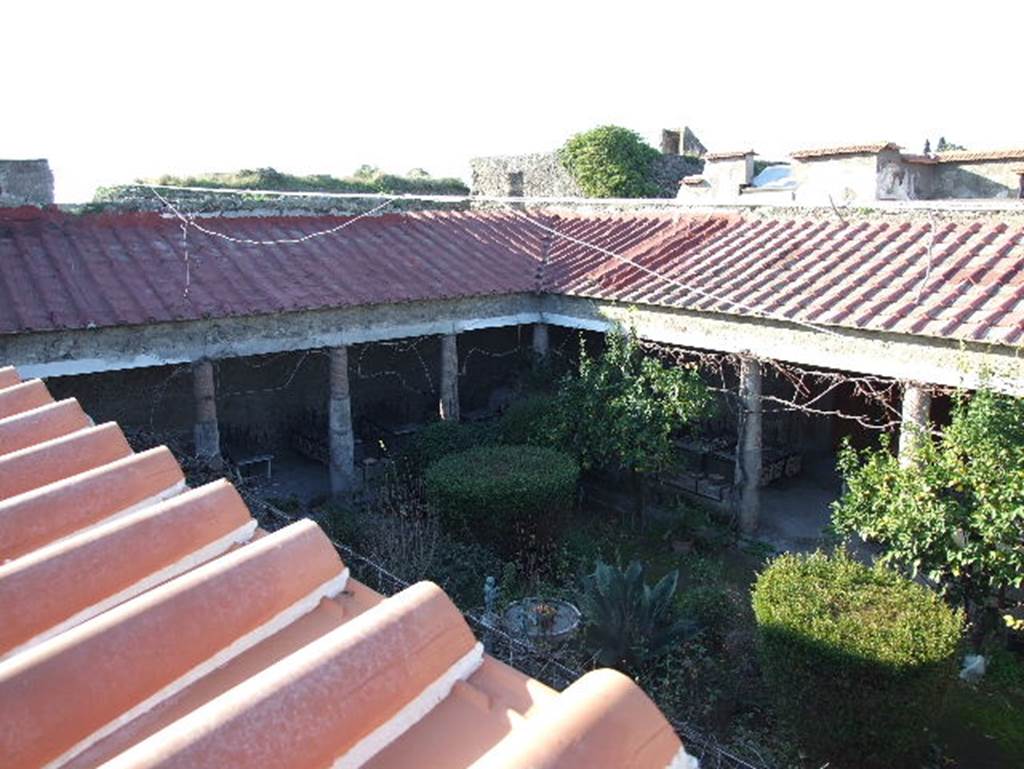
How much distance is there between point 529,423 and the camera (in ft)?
35.3

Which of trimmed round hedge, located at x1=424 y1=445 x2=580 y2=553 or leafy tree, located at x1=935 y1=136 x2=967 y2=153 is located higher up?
leafy tree, located at x1=935 y1=136 x2=967 y2=153

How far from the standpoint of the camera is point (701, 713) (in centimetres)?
672

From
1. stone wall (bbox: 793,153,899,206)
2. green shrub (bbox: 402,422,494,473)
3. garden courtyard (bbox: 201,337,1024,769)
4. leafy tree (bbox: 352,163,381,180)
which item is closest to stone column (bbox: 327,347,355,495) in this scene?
garden courtyard (bbox: 201,337,1024,769)

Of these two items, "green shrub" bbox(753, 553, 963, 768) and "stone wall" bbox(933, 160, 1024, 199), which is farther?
"stone wall" bbox(933, 160, 1024, 199)

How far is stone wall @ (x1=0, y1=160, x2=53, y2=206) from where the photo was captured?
10914 millimetres

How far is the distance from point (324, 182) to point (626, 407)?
17.0m

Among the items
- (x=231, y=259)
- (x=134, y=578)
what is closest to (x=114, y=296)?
(x=231, y=259)

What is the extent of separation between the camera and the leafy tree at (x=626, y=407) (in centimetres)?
984

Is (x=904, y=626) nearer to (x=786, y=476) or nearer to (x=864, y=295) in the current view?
(x=864, y=295)

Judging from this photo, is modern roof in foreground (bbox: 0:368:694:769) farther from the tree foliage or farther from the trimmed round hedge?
the tree foliage

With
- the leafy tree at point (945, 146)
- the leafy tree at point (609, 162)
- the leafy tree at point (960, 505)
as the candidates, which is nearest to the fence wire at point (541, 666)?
the leafy tree at point (960, 505)

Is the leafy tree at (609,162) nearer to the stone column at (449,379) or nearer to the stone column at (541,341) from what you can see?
the stone column at (541,341)

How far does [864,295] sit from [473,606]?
506cm

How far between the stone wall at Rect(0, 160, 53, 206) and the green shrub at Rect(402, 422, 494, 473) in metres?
5.73
